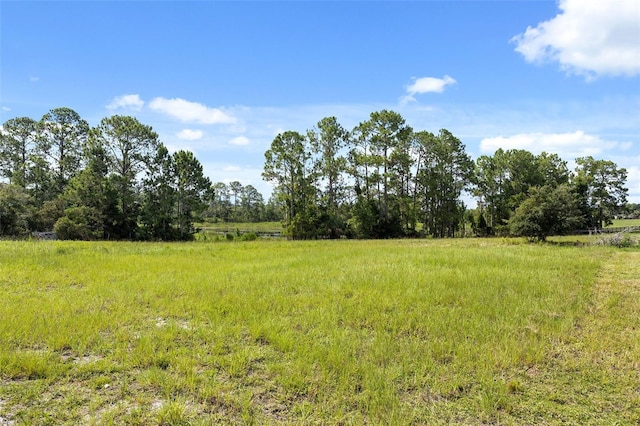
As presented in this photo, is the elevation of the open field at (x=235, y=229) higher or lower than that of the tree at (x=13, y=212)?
lower

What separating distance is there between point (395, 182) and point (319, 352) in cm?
3933

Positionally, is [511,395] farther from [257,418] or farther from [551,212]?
[551,212]

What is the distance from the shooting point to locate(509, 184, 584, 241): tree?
2814 cm

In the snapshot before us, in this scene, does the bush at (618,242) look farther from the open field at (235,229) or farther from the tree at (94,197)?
the tree at (94,197)

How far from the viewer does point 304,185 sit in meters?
43.3

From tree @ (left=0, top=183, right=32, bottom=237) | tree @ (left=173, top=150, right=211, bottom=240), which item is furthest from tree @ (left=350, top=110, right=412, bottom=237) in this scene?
tree @ (left=0, top=183, right=32, bottom=237)

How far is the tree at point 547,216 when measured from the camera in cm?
2814

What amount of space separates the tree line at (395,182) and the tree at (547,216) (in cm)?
742

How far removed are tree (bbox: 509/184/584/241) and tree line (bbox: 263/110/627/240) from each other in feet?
24.3

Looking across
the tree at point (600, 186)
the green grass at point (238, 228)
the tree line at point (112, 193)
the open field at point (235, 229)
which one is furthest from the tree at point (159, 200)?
the tree at point (600, 186)

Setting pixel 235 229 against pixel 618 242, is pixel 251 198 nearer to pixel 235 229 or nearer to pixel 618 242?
pixel 235 229

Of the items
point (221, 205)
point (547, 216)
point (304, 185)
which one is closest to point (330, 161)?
point (304, 185)

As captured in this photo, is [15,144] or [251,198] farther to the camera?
[251,198]

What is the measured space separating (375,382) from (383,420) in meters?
0.71
